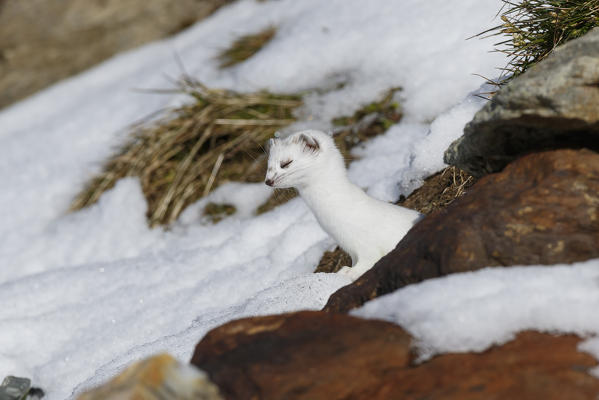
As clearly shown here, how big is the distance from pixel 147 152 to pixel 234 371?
4746mm

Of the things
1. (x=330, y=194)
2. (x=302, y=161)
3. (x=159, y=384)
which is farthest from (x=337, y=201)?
(x=159, y=384)

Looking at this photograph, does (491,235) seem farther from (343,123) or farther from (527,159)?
(343,123)

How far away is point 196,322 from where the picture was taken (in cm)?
377

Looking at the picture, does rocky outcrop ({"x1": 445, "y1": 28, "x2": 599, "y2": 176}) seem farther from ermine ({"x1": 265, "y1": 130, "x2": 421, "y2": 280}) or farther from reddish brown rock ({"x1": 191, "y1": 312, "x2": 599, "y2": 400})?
ermine ({"x1": 265, "y1": 130, "x2": 421, "y2": 280})

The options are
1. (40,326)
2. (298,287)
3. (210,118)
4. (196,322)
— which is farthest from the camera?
(210,118)

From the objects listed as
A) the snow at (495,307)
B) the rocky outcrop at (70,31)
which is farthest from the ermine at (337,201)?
the rocky outcrop at (70,31)

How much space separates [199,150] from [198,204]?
682mm

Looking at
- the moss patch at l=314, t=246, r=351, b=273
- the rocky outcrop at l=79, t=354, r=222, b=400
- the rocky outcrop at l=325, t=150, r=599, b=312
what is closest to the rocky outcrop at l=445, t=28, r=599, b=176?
the rocky outcrop at l=325, t=150, r=599, b=312

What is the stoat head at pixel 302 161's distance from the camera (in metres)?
3.88

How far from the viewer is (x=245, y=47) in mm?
7637

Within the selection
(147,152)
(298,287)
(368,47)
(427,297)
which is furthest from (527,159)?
(147,152)

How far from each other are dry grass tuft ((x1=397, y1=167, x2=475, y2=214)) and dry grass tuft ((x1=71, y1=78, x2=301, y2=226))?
1982mm

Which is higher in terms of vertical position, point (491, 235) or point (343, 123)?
point (491, 235)

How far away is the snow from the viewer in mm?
2010
